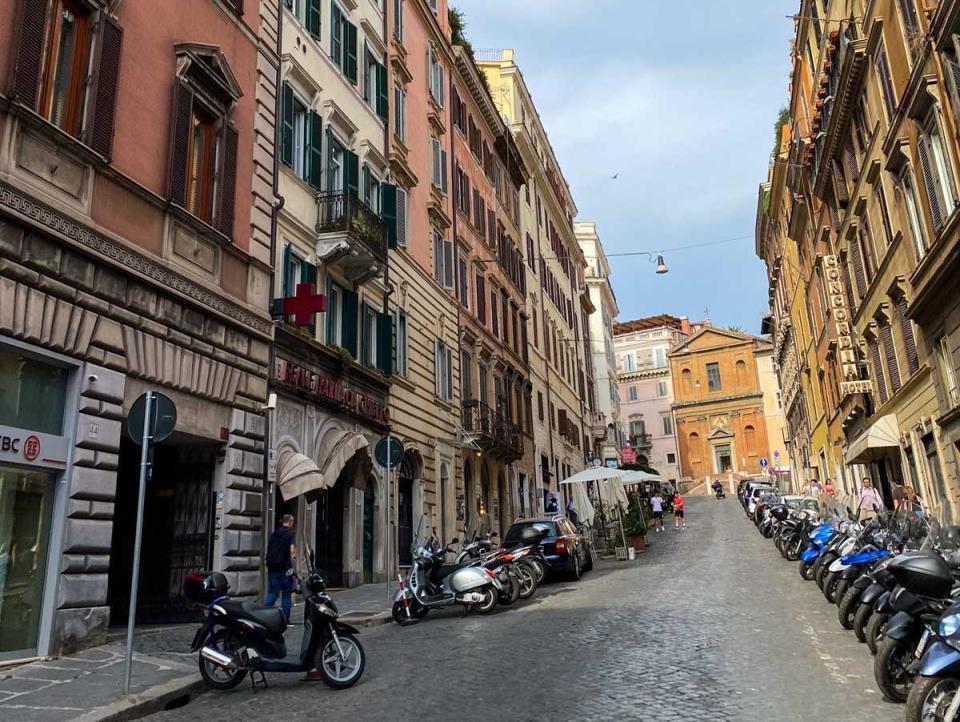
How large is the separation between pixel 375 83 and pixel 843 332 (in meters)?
16.9

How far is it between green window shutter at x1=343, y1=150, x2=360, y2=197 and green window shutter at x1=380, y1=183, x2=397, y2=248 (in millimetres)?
1219

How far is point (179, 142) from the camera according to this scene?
38.7 ft

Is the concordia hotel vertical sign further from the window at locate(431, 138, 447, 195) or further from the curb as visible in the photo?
the curb

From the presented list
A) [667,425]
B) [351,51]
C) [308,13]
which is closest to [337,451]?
[308,13]

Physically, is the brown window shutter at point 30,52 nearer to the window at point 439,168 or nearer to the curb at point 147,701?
the curb at point 147,701

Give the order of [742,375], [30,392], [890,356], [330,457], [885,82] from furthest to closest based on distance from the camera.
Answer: [742,375] < [890,356] < [885,82] < [330,457] < [30,392]

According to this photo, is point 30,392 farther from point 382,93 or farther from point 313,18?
point 382,93

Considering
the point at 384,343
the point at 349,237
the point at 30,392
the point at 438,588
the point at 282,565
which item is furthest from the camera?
the point at 384,343

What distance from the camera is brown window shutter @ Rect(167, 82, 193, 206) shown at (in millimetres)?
11562

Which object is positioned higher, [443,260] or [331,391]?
[443,260]

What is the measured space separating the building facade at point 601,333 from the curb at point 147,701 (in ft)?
162

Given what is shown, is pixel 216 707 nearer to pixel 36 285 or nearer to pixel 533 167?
pixel 36 285

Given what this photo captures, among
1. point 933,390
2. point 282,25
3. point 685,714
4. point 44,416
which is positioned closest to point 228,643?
point 44,416

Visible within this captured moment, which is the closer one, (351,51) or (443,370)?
(351,51)
